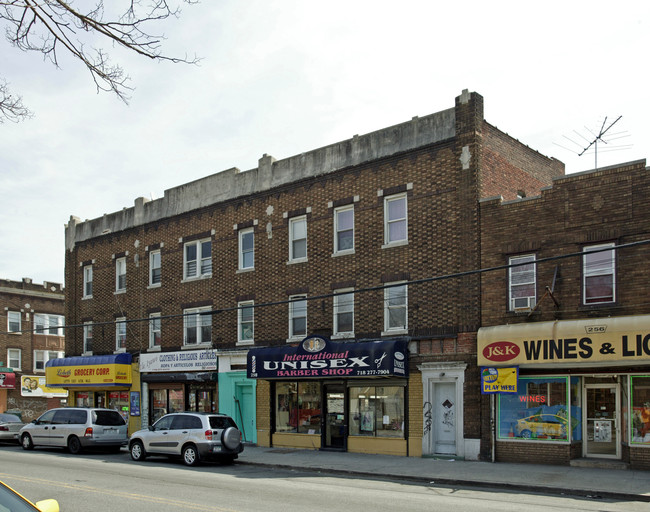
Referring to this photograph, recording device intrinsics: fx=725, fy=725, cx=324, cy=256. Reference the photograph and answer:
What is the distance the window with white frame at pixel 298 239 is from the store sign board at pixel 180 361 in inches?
206

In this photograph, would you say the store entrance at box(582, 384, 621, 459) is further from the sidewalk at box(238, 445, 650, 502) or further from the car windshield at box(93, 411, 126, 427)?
the car windshield at box(93, 411, 126, 427)

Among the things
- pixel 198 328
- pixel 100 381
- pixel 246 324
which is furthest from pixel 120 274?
pixel 246 324

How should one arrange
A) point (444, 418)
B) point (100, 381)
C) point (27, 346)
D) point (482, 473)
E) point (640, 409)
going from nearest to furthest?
point (482, 473) → point (640, 409) → point (444, 418) → point (100, 381) → point (27, 346)

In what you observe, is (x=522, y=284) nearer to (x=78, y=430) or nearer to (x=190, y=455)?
(x=190, y=455)

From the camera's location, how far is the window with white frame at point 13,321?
47.4 meters

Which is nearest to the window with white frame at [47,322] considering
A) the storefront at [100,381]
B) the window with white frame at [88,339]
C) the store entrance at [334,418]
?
the window with white frame at [88,339]

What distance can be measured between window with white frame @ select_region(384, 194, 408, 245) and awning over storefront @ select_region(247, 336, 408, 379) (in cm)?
334

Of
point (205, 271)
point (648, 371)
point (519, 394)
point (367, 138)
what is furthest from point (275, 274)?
point (648, 371)

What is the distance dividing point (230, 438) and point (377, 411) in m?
4.72

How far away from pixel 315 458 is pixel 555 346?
303 inches

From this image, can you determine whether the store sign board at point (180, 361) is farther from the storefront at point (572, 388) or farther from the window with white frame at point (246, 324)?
the storefront at point (572, 388)

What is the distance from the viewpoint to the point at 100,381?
31234mm

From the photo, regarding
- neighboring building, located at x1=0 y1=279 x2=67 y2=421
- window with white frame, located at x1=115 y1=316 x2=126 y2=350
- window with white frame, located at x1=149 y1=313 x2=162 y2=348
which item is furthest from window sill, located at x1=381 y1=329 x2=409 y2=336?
neighboring building, located at x1=0 y1=279 x2=67 y2=421

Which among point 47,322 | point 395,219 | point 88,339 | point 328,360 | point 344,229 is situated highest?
point 395,219
